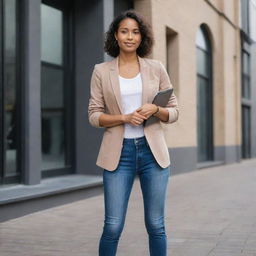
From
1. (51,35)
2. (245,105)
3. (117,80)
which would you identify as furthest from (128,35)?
(245,105)

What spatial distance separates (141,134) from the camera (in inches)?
130

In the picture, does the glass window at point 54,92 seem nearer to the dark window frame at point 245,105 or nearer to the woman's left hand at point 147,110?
the woman's left hand at point 147,110

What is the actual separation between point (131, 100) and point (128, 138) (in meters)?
0.24

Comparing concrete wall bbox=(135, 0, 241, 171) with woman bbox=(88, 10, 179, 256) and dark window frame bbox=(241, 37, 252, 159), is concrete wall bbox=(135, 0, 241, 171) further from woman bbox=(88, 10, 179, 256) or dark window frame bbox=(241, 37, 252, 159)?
woman bbox=(88, 10, 179, 256)

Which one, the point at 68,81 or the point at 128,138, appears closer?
the point at 128,138

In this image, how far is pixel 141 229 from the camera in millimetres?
6133

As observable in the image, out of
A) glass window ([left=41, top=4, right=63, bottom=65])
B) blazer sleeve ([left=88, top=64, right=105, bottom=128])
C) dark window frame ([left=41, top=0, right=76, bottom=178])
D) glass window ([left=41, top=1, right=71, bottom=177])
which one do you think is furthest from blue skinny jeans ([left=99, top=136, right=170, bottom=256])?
dark window frame ([left=41, top=0, right=76, bottom=178])

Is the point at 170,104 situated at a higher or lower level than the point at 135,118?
higher

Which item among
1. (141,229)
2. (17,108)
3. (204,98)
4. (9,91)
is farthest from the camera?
(204,98)

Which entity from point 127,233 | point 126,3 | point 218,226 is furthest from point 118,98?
point 126,3

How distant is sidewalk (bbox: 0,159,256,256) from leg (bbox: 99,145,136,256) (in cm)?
170

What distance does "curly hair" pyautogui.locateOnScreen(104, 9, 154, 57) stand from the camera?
3.41 metres

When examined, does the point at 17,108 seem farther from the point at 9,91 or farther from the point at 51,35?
the point at 51,35

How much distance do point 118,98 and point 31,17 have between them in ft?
17.6
